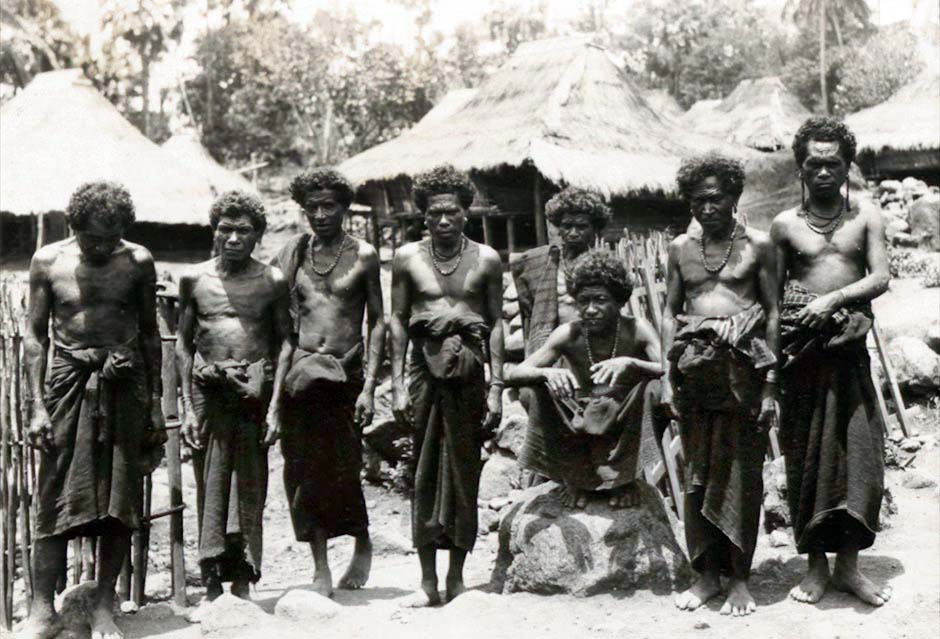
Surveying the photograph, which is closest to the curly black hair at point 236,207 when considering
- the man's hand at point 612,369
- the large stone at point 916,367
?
the man's hand at point 612,369

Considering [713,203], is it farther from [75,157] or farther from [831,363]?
[75,157]

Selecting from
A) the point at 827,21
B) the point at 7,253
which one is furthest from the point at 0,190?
the point at 827,21

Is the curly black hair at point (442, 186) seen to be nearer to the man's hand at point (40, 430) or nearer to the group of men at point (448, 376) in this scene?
the group of men at point (448, 376)

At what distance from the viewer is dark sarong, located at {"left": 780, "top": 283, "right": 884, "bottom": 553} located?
4555 millimetres

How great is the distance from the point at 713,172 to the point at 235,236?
2.29 meters

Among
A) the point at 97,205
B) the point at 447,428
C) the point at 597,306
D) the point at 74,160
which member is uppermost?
the point at 74,160

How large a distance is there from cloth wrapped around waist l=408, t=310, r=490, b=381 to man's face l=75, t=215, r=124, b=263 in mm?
1430

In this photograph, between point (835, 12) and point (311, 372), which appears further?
point (835, 12)

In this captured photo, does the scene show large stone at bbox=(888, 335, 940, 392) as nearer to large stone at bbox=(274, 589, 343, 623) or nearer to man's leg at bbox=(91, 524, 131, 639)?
large stone at bbox=(274, 589, 343, 623)

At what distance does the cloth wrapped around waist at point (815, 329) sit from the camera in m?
4.52

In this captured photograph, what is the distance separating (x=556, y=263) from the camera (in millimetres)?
5715

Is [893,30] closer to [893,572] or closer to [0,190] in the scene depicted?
[0,190]

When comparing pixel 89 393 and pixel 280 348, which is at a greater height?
pixel 280 348

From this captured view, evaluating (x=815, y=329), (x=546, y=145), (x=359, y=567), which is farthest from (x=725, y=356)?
(x=546, y=145)
